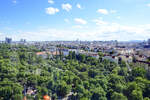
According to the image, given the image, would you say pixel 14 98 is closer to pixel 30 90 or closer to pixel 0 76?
pixel 30 90

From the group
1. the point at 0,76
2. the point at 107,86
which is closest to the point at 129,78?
the point at 107,86

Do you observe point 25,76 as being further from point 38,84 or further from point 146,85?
point 146,85

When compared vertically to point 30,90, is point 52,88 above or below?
above

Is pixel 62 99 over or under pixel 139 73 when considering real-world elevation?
under

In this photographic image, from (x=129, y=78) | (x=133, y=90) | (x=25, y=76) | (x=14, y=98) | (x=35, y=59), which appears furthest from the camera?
(x=35, y=59)

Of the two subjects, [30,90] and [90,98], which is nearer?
[90,98]

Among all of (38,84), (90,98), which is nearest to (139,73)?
(90,98)

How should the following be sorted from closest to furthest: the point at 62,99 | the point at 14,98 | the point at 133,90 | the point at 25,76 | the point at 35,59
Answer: the point at 14,98 → the point at 133,90 → the point at 62,99 → the point at 25,76 → the point at 35,59

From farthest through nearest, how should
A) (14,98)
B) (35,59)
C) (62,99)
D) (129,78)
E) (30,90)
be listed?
1. (35,59)
2. (129,78)
3. (30,90)
4. (62,99)
5. (14,98)

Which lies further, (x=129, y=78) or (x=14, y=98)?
(x=129, y=78)
